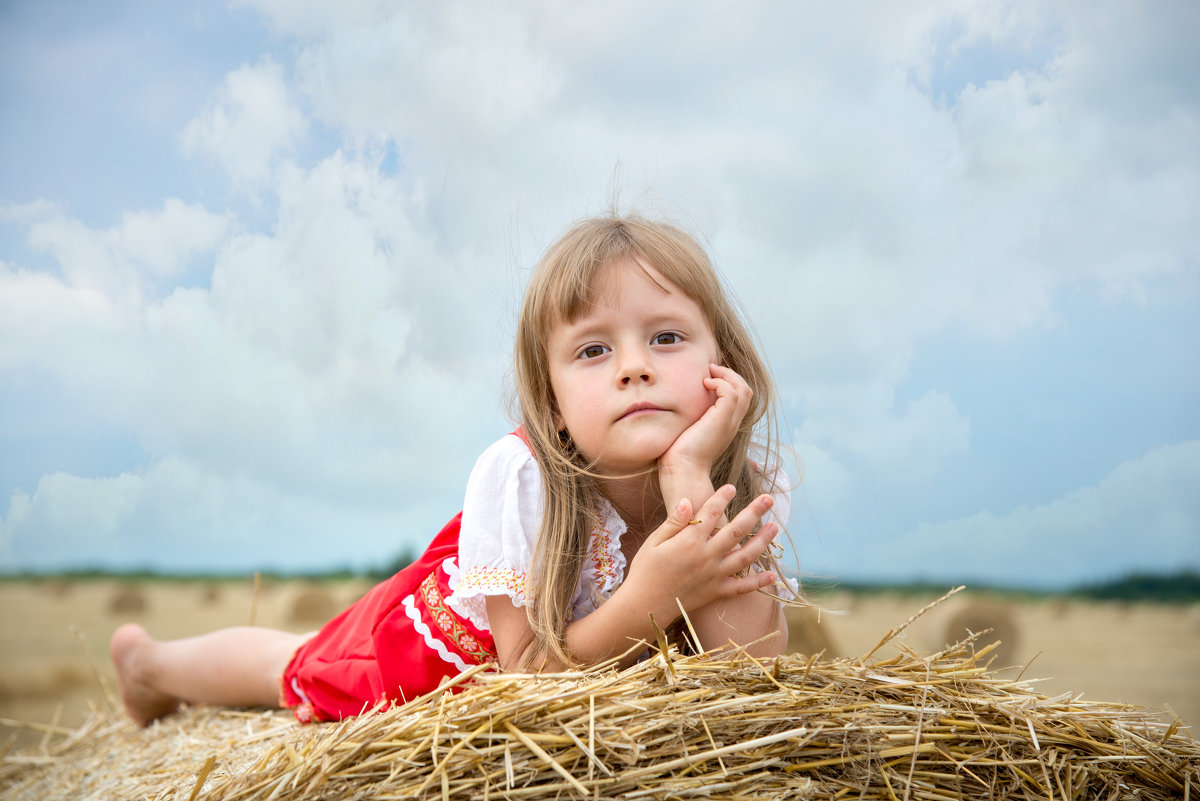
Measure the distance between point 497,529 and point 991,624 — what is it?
434 cm

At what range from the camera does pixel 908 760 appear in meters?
1.49

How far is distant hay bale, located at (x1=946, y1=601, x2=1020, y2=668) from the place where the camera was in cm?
534

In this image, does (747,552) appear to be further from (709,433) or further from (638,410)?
(638,410)

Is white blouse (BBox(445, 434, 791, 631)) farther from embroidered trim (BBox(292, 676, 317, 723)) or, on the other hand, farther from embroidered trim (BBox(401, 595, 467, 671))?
embroidered trim (BBox(292, 676, 317, 723))

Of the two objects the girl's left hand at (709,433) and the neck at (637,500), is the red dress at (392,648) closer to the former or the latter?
the neck at (637,500)

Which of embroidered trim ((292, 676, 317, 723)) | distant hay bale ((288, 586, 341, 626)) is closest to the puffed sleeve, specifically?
embroidered trim ((292, 676, 317, 723))

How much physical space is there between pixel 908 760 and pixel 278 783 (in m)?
0.98

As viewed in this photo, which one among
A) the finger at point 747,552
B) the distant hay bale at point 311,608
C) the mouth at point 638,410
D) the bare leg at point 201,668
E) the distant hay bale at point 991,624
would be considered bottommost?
the finger at point 747,552

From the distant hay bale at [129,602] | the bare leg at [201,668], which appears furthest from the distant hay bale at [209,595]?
the bare leg at [201,668]

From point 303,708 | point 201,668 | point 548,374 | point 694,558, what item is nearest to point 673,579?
point 694,558

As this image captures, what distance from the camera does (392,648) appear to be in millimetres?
2375

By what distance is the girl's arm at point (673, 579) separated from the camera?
5.98 feet

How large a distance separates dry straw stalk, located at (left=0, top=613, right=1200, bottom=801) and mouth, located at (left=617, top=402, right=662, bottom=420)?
1.83ft

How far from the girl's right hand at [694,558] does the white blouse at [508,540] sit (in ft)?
0.90
